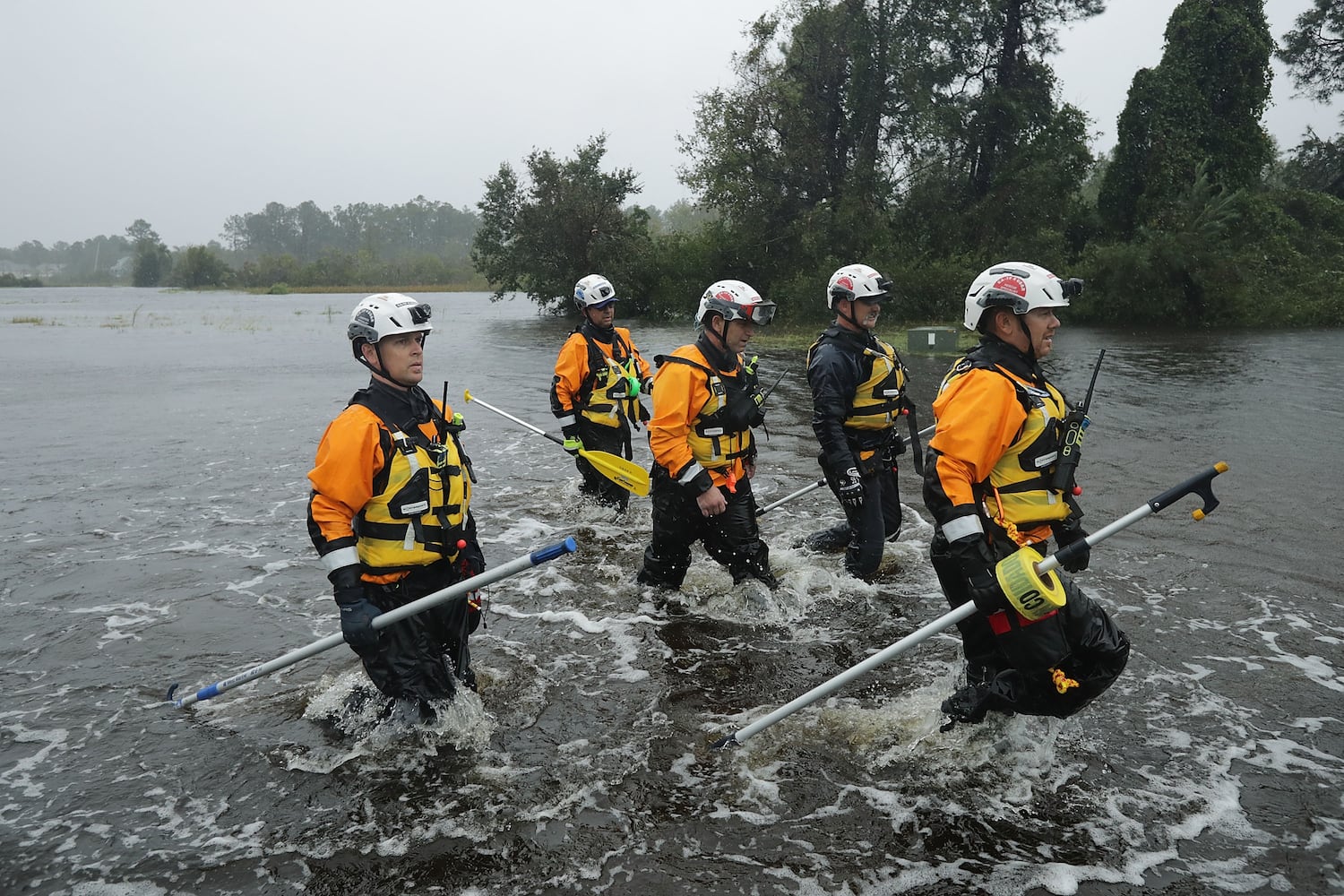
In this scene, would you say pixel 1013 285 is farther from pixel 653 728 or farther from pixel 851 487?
pixel 653 728

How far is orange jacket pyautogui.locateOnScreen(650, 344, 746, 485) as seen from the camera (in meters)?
6.34

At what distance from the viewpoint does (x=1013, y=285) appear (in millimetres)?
4359

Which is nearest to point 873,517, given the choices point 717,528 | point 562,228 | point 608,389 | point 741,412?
point 717,528

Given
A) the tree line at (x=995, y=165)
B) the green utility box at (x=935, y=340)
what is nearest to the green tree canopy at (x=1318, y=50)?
the tree line at (x=995, y=165)

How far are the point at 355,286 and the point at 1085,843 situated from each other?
105 metres

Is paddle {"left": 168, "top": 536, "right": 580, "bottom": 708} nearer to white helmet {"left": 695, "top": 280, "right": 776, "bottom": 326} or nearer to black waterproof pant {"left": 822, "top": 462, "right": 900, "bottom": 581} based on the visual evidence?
white helmet {"left": 695, "top": 280, "right": 776, "bottom": 326}

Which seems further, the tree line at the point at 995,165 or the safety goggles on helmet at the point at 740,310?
the tree line at the point at 995,165

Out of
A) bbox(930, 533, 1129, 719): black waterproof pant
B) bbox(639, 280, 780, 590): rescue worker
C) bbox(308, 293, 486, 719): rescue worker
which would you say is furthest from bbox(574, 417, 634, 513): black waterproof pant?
bbox(930, 533, 1129, 719): black waterproof pant

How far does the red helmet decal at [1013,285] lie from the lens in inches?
171

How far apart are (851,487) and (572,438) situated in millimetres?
3675

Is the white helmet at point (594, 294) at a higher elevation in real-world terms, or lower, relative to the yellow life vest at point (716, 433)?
higher

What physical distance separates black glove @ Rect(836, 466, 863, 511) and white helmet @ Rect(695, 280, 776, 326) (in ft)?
4.16

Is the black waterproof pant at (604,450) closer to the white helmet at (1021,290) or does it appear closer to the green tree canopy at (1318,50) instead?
the white helmet at (1021,290)

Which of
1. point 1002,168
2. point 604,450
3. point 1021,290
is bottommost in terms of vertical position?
point 604,450
